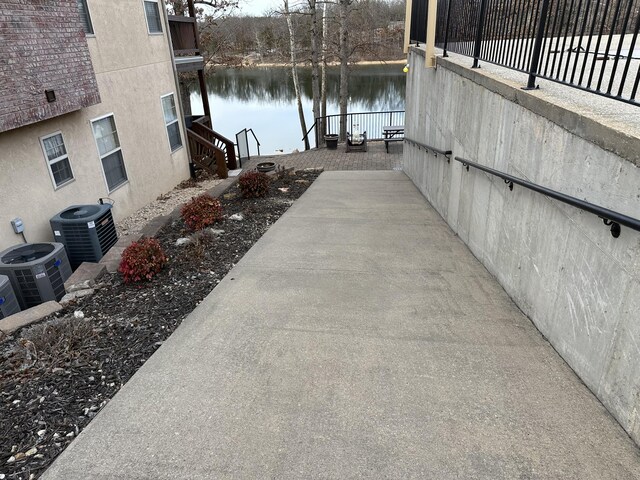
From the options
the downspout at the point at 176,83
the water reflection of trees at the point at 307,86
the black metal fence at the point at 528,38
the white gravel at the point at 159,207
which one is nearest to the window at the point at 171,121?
the downspout at the point at 176,83

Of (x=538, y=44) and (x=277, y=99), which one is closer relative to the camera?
(x=538, y=44)

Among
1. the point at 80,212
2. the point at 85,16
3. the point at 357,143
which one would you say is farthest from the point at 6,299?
the point at 357,143

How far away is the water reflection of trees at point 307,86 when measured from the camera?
2822 centimetres

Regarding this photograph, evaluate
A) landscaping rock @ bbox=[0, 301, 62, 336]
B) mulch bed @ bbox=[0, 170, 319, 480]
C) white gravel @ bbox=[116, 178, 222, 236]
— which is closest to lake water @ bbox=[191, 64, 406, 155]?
white gravel @ bbox=[116, 178, 222, 236]

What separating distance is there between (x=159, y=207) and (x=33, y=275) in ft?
16.9

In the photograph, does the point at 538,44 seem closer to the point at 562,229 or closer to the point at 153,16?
the point at 562,229

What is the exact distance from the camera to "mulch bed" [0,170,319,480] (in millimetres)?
2738

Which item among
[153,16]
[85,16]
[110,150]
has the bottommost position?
[110,150]

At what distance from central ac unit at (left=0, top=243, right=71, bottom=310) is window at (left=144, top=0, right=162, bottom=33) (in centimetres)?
717

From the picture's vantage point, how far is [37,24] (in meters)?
6.07

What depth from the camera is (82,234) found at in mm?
6324

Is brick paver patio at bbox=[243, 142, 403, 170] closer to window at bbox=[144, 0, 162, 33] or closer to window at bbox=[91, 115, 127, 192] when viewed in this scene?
window at bbox=[144, 0, 162, 33]

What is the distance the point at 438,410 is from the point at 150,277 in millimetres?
3371

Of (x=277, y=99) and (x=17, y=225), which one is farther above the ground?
(x=17, y=225)
